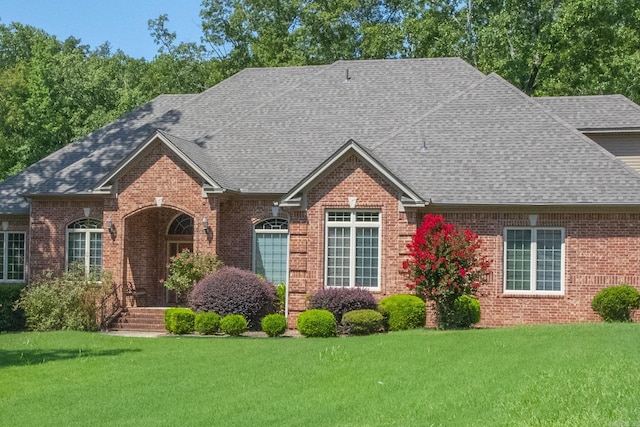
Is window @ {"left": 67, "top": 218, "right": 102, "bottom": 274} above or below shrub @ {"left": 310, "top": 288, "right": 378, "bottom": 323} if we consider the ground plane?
above

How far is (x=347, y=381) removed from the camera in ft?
50.3

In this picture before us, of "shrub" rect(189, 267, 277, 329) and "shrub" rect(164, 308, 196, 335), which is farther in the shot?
"shrub" rect(164, 308, 196, 335)

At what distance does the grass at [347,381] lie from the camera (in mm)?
12367

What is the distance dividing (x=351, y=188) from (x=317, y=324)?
162 inches

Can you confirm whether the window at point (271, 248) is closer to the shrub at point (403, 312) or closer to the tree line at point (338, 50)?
the shrub at point (403, 312)

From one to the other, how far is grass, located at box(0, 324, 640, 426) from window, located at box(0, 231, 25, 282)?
9.50 metres

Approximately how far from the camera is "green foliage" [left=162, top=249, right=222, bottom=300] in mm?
26781

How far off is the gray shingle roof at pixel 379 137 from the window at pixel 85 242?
3.84 ft

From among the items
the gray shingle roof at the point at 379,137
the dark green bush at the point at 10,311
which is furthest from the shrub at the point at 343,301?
the dark green bush at the point at 10,311

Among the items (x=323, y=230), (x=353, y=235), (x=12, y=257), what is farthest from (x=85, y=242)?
A: (x=353, y=235)

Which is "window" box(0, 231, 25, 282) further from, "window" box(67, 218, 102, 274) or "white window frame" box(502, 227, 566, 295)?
"white window frame" box(502, 227, 566, 295)

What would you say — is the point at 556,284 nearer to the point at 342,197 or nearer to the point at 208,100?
the point at 342,197

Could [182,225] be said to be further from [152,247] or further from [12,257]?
[12,257]

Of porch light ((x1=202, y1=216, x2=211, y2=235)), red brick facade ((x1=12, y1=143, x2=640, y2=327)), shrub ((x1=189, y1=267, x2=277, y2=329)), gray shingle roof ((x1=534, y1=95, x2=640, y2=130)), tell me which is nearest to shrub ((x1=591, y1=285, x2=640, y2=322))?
red brick facade ((x1=12, y1=143, x2=640, y2=327))
